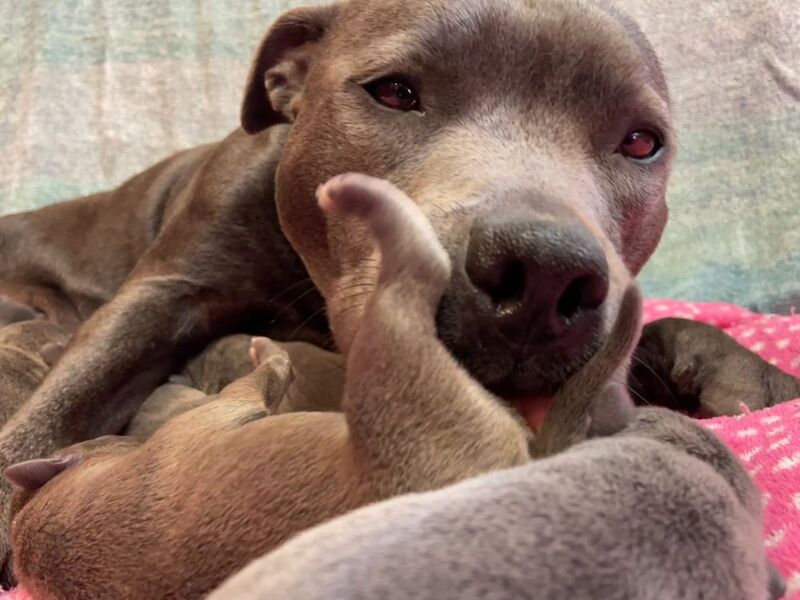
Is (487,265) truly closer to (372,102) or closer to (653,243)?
(372,102)

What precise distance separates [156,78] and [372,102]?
2516mm

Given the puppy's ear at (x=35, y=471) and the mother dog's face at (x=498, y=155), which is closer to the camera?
the mother dog's face at (x=498, y=155)

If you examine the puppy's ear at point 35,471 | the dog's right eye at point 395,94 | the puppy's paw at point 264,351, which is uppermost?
the dog's right eye at point 395,94

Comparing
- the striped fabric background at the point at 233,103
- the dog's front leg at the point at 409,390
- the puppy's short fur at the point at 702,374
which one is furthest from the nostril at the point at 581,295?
the striped fabric background at the point at 233,103

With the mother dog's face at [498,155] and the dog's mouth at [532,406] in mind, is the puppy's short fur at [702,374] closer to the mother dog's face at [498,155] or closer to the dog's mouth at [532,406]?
the mother dog's face at [498,155]

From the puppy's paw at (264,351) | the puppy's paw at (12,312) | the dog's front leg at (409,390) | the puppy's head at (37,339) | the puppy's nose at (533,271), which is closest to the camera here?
the dog's front leg at (409,390)

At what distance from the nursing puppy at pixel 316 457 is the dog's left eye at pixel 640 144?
0.92m

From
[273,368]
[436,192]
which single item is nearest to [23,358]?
[273,368]

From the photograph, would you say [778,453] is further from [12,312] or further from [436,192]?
[12,312]

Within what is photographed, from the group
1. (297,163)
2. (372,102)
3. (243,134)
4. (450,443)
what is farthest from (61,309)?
(450,443)

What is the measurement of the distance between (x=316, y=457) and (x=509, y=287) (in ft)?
1.12

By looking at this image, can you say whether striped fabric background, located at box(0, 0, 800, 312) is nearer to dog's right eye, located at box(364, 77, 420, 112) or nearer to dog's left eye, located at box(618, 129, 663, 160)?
dog's left eye, located at box(618, 129, 663, 160)

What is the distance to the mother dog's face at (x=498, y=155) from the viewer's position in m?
1.15

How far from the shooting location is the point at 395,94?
1714mm
